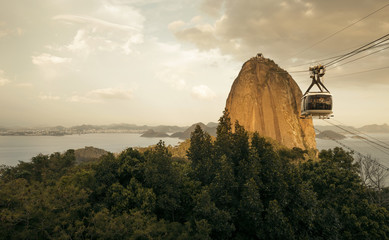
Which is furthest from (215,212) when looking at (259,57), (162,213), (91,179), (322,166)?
(259,57)

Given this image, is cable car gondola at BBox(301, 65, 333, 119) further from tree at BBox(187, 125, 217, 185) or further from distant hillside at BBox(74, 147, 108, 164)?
distant hillside at BBox(74, 147, 108, 164)

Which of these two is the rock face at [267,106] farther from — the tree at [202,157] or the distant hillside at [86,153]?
the distant hillside at [86,153]

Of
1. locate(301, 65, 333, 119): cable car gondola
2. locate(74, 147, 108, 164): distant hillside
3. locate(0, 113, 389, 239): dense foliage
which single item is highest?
locate(301, 65, 333, 119): cable car gondola

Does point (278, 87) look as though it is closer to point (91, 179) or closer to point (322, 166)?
point (322, 166)

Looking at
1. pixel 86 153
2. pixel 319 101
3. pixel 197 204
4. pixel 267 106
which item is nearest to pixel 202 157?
pixel 197 204

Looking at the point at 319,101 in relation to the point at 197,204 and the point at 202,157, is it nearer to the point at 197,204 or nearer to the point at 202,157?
the point at 202,157

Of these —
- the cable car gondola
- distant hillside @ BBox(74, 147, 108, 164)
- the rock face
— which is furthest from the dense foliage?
distant hillside @ BBox(74, 147, 108, 164)
